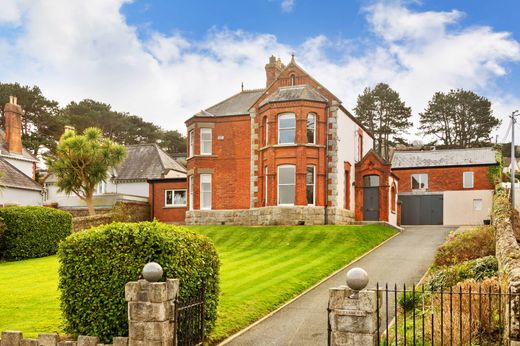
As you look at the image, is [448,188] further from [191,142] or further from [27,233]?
[27,233]

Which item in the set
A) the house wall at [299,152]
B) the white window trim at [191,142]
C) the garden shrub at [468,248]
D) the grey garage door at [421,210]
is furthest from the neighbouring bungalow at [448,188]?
the garden shrub at [468,248]

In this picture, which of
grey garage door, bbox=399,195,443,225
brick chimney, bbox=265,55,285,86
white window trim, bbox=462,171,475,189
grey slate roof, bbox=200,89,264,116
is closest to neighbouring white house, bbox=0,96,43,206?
grey slate roof, bbox=200,89,264,116

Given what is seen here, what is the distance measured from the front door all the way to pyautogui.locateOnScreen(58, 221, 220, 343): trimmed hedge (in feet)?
92.3

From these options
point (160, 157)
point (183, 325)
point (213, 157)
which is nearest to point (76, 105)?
point (160, 157)

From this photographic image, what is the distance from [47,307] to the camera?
13922 mm

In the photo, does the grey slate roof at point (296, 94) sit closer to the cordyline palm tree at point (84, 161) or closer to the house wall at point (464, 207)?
the cordyline palm tree at point (84, 161)

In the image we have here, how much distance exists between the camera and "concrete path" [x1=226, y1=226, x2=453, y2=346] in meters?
12.4

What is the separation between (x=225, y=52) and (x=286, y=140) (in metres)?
11.3

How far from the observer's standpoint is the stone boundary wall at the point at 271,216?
1294 inches

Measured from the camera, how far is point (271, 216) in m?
33.3

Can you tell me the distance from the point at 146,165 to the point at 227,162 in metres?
14.3

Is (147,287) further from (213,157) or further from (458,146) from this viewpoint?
(458,146)

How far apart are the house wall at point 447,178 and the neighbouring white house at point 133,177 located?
2008 cm

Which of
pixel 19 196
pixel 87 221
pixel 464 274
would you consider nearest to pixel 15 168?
pixel 19 196
